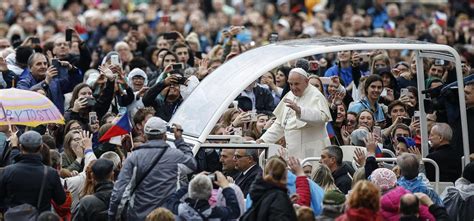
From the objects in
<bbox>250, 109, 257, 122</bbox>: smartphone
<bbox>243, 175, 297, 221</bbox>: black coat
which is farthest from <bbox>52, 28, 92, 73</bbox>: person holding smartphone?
<bbox>243, 175, 297, 221</bbox>: black coat

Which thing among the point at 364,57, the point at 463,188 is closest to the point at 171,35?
the point at 364,57

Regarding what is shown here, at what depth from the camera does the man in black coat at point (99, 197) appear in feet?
49.3

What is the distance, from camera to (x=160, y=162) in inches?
584

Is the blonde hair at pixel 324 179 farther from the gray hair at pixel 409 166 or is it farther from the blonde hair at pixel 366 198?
the blonde hair at pixel 366 198

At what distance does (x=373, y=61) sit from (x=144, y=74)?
3.32 metres

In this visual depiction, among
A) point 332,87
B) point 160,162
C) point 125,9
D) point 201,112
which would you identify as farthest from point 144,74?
point 125,9

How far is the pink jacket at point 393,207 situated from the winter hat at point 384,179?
408 millimetres

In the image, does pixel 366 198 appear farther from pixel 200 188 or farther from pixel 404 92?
pixel 404 92

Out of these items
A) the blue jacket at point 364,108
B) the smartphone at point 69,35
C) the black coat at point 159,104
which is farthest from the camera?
the smartphone at point 69,35

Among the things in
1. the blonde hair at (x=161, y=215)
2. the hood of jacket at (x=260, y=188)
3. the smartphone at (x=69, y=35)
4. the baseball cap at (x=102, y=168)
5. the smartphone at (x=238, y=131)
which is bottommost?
the blonde hair at (x=161, y=215)

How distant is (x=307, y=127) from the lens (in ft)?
55.0

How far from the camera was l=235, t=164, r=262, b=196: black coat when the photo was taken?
15695mm

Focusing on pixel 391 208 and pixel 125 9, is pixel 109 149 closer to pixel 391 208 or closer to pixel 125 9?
pixel 391 208

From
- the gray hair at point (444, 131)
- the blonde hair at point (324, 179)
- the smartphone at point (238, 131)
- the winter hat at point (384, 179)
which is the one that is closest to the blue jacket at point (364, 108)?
the gray hair at point (444, 131)
